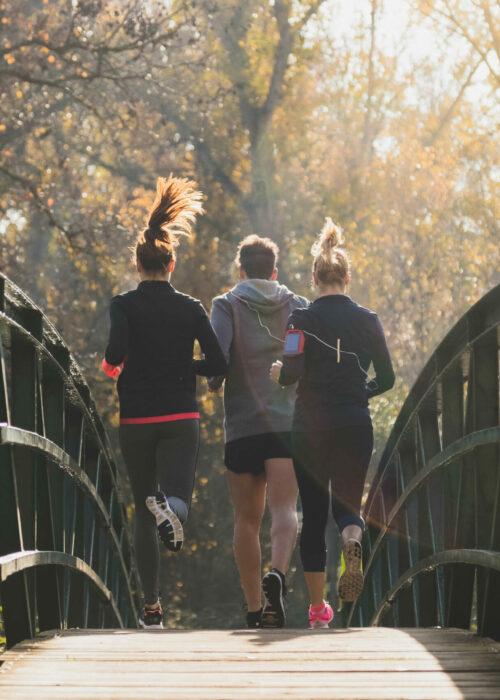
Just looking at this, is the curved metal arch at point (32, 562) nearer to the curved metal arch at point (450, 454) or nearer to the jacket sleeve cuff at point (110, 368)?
the jacket sleeve cuff at point (110, 368)

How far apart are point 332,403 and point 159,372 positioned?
828 mm

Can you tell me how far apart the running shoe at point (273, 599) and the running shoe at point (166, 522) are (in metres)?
0.43

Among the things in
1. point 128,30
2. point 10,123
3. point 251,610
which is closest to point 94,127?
point 10,123

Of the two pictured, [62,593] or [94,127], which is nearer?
[62,593]

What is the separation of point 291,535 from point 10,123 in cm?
991

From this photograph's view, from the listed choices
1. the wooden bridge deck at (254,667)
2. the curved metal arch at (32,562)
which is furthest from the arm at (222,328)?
the wooden bridge deck at (254,667)

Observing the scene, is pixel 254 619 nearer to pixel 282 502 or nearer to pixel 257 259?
pixel 282 502

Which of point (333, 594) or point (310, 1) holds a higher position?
point (310, 1)

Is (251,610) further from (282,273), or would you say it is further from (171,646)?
(282,273)

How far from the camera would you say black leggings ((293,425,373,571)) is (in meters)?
4.70

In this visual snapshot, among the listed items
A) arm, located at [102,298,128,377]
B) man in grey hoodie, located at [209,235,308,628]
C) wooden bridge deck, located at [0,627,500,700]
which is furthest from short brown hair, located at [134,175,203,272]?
wooden bridge deck, located at [0,627,500,700]

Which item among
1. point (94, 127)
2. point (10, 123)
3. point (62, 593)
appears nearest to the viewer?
point (62, 593)

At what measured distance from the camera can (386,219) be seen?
27.1 meters

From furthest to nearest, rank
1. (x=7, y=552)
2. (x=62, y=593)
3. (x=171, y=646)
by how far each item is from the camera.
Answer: (x=62, y=593) → (x=171, y=646) → (x=7, y=552)
